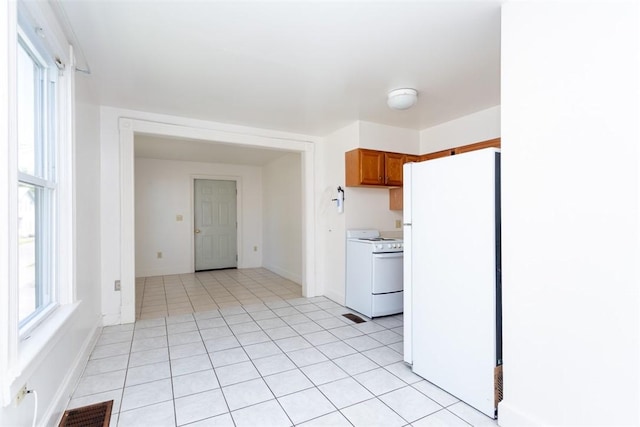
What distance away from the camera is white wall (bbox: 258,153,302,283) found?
5.50 metres

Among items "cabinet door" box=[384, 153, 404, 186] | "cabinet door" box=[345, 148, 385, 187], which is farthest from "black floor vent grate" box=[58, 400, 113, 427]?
"cabinet door" box=[384, 153, 404, 186]

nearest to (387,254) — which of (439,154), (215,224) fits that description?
(439,154)

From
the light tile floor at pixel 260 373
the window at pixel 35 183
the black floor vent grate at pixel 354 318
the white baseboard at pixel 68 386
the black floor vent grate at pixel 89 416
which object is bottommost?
the black floor vent grate at pixel 354 318

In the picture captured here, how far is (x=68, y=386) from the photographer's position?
199cm

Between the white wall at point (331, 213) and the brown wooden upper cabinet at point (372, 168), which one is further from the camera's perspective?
the white wall at point (331, 213)

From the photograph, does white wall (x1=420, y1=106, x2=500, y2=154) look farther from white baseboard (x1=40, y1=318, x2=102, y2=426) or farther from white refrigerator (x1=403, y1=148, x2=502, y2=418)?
white baseboard (x1=40, y1=318, x2=102, y2=426)

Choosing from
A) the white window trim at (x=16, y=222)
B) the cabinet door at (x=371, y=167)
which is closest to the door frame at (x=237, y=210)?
the cabinet door at (x=371, y=167)

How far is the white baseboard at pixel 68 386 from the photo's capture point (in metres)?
1.67

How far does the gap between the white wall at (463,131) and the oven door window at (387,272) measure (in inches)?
61.2

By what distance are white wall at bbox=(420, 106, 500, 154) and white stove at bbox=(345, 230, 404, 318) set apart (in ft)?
4.72
